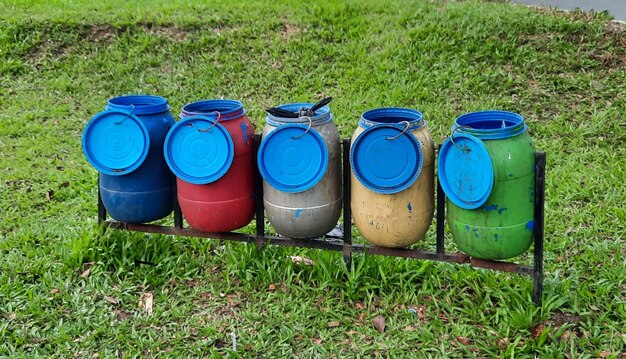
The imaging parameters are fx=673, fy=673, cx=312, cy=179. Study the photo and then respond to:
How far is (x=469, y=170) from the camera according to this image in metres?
3.03

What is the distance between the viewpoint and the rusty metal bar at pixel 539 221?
9.94 feet

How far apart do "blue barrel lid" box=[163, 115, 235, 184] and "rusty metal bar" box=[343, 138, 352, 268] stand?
1.86 feet

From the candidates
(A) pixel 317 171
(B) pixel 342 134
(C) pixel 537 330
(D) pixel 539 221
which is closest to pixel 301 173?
(A) pixel 317 171

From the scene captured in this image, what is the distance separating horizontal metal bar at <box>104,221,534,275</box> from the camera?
3236 millimetres

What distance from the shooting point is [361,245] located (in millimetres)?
3527

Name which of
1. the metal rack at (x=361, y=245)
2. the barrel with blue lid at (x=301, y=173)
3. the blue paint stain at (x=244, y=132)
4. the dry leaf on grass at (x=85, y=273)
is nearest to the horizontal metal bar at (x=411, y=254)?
the metal rack at (x=361, y=245)

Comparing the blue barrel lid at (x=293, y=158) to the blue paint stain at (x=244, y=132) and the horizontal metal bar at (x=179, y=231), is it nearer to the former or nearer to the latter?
the blue paint stain at (x=244, y=132)

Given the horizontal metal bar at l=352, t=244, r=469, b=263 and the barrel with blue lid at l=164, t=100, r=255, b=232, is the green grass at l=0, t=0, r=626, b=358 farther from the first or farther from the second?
the barrel with blue lid at l=164, t=100, r=255, b=232

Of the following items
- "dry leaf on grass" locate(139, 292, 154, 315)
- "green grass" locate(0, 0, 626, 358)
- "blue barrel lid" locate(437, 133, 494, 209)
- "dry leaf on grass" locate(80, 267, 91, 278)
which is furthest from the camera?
"dry leaf on grass" locate(80, 267, 91, 278)

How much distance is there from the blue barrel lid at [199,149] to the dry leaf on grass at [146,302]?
655mm

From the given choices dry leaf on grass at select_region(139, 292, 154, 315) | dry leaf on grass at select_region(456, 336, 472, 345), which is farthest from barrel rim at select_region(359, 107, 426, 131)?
dry leaf on grass at select_region(139, 292, 154, 315)

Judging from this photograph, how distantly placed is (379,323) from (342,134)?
3035 mm

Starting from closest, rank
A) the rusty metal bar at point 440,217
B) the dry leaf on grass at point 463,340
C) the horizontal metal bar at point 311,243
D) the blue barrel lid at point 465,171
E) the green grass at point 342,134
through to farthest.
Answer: the blue barrel lid at point 465,171 < the dry leaf on grass at point 463,340 < the green grass at point 342,134 < the rusty metal bar at point 440,217 < the horizontal metal bar at point 311,243

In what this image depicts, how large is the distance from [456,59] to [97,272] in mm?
4585
